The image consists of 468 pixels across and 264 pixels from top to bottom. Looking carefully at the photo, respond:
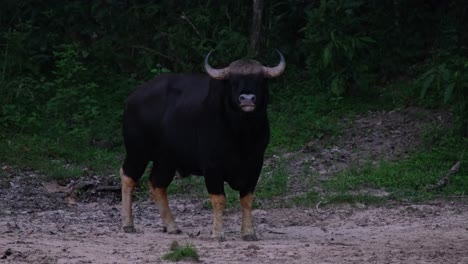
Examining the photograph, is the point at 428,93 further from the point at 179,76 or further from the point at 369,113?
the point at 179,76

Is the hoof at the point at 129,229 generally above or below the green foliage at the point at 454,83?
below

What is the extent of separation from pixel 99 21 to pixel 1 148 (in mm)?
3876

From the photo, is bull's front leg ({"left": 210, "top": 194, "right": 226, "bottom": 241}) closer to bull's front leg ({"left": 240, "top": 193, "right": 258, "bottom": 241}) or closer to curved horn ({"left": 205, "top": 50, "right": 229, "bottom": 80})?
bull's front leg ({"left": 240, "top": 193, "right": 258, "bottom": 241})

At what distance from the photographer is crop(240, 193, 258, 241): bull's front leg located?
10.8 meters

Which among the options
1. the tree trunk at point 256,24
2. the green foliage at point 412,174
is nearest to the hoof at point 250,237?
the green foliage at point 412,174

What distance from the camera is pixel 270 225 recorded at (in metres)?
12.0

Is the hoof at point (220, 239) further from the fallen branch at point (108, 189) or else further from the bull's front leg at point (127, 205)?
the fallen branch at point (108, 189)

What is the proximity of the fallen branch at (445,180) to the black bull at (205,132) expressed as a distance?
2.87 metres

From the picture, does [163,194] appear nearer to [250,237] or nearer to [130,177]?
[130,177]

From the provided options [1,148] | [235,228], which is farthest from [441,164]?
[1,148]

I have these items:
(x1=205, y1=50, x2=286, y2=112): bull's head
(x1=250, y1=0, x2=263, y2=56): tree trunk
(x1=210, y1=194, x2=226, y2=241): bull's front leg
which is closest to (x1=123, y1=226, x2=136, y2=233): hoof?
(x1=210, y1=194, x2=226, y2=241): bull's front leg

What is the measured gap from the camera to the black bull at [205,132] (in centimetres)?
1066

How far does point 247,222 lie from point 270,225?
1.25 metres

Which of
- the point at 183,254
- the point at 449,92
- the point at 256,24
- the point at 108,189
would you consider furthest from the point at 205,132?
the point at 256,24
